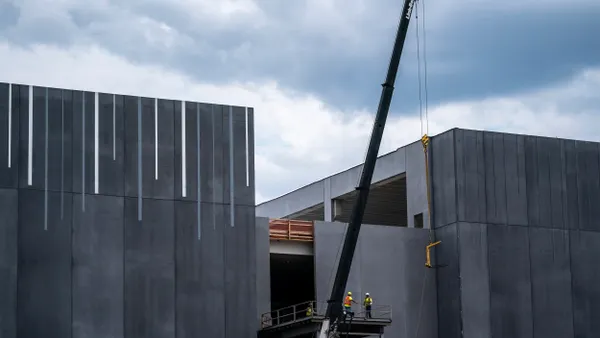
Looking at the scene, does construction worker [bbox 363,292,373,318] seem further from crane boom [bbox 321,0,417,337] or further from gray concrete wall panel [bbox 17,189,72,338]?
gray concrete wall panel [bbox 17,189,72,338]

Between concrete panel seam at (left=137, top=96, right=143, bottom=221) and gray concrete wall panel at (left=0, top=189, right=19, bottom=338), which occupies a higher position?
concrete panel seam at (left=137, top=96, right=143, bottom=221)

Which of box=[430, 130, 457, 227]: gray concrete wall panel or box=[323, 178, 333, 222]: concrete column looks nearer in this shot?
box=[430, 130, 457, 227]: gray concrete wall panel

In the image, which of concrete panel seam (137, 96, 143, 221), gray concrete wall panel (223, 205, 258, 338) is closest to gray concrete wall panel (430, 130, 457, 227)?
gray concrete wall panel (223, 205, 258, 338)

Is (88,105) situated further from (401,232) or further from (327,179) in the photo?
(327,179)

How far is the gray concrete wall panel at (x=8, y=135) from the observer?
6078 cm

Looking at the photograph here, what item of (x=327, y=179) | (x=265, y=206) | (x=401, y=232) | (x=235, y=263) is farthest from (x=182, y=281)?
(x=265, y=206)

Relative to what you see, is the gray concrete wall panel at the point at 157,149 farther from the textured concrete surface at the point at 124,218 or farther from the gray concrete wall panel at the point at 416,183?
the gray concrete wall panel at the point at 416,183

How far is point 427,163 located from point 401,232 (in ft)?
13.8

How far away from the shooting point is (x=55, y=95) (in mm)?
→ 62406

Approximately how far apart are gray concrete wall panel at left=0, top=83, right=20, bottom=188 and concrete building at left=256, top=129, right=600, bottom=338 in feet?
55.8

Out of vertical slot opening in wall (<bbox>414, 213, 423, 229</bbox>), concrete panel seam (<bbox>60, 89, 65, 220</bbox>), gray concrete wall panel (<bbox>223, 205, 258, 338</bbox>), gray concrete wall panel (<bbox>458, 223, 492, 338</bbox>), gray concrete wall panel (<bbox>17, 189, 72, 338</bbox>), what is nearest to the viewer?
gray concrete wall panel (<bbox>17, 189, 72, 338</bbox>)

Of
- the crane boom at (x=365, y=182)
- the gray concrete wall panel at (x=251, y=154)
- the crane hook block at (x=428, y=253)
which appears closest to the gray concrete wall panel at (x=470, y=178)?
the crane hook block at (x=428, y=253)

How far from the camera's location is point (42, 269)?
6041 cm

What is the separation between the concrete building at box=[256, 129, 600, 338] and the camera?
2768 inches
